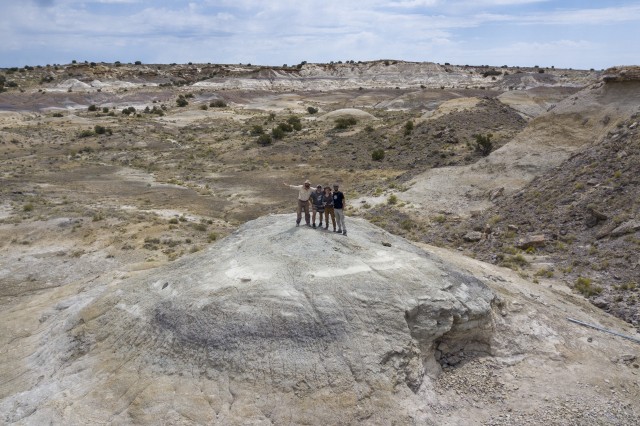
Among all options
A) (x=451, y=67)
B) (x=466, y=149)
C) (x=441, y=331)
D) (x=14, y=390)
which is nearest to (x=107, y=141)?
(x=466, y=149)

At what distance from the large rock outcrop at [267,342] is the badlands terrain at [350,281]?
0.04m

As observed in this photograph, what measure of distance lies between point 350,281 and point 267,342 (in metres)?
2.01

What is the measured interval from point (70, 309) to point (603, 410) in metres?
11.4

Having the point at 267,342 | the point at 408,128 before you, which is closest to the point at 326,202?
the point at 267,342

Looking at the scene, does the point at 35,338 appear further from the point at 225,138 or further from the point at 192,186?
the point at 225,138

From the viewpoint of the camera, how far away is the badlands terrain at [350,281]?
8766 millimetres

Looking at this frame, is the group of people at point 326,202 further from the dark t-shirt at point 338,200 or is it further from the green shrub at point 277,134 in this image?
the green shrub at point 277,134

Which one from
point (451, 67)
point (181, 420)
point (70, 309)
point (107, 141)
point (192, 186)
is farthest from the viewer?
point (451, 67)

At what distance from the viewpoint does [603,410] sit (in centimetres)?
917

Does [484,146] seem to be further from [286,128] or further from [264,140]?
[286,128]

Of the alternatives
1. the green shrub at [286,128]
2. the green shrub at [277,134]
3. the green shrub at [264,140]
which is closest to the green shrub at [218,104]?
the green shrub at [286,128]

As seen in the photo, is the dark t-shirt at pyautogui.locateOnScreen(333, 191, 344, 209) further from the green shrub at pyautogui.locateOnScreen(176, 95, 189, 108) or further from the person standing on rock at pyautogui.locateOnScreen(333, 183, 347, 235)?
the green shrub at pyautogui.locateOnScreen(176, 95, 189, 108)

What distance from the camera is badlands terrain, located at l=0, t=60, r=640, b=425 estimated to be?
8.77 metres

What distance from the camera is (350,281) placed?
9.95 m
